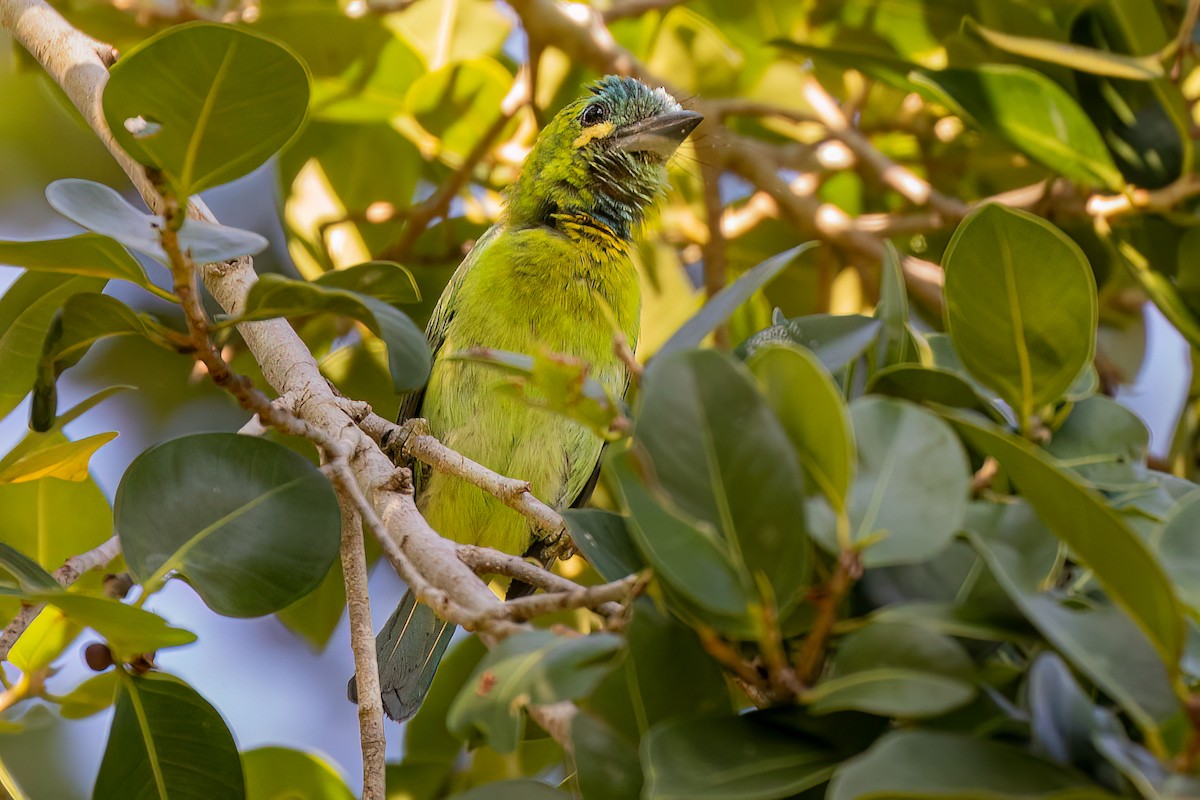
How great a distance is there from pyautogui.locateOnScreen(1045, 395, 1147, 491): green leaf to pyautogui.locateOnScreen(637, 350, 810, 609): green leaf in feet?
1.39

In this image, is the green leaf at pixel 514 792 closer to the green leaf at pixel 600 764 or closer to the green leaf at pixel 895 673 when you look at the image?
the green leaf at pixel 600 764

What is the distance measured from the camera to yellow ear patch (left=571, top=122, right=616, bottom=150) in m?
3.05

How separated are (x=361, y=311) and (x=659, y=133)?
5.70 feet

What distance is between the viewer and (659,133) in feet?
9.71

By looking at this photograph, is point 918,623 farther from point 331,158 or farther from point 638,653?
point 331,158

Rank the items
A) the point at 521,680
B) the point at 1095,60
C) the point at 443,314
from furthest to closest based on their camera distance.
→ the point at 443,314, the point at 1095,60, the point at 521,680

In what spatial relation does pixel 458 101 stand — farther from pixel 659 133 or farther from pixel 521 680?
pixel 521 680

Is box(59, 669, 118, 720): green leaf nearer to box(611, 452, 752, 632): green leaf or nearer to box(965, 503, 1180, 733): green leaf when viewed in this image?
box(611, 452, 752, 632): green leaf

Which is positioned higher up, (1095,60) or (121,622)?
(1095,60)

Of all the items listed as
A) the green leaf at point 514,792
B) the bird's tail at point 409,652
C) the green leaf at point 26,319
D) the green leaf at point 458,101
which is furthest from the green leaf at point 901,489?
the green leaf at point 458,101

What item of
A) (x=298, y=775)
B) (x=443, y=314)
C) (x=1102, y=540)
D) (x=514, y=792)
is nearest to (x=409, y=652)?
(x=298, y=775)

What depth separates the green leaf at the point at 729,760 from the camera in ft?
3.00

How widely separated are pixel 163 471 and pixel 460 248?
188 cm

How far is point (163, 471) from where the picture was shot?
4.73ft
